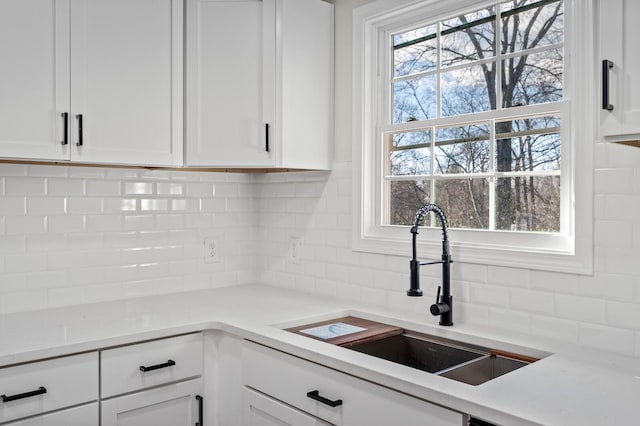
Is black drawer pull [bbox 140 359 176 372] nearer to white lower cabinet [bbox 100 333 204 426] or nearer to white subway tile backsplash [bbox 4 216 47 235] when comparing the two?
white lower cabinet [bbox 100 333 204 426]

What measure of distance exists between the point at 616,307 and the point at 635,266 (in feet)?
0.47

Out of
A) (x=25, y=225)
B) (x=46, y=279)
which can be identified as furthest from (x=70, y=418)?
(x=25, y=225)

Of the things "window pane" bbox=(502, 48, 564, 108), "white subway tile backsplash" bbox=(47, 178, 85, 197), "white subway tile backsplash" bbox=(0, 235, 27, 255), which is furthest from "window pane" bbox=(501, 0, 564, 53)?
"white subway tile backsplash" bbox=(0, 235, 27, 255)

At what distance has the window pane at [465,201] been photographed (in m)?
2.21

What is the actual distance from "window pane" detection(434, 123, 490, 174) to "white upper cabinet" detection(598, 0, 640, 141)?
2.72 ft

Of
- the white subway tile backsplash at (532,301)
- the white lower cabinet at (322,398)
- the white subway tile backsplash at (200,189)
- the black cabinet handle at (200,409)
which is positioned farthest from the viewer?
the white subway tile backsplash at (200,189)

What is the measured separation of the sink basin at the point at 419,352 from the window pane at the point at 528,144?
706mm

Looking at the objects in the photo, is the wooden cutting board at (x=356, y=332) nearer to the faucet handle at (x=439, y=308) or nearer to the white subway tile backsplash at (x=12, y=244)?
the faucet handle at (x=439, y=308)

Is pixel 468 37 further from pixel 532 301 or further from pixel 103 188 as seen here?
pixel 103 188

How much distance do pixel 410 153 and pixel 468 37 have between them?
536 mm

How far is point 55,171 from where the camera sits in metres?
2.45

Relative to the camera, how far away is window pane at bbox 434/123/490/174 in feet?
7.27

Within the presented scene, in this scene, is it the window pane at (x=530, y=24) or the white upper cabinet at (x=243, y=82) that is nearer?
the window pane at (x=530, y=24)

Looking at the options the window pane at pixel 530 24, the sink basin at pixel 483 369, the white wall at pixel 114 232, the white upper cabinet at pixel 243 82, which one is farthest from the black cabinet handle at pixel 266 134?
the sink basin at pixel 483 369
